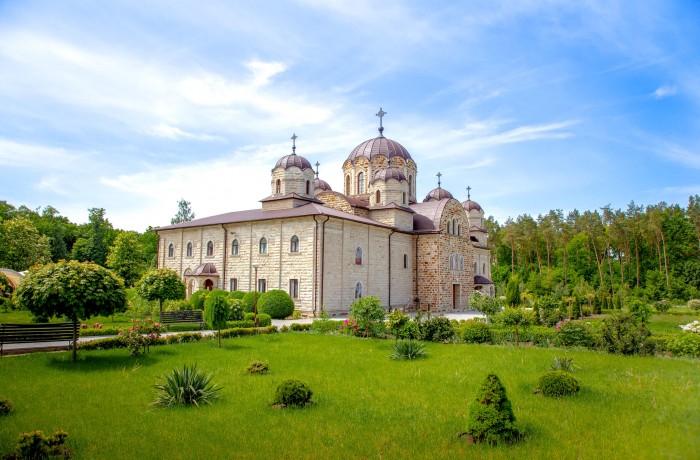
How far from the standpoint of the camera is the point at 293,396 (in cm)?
816

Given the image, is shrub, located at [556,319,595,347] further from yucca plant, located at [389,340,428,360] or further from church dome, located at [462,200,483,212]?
church dome, located at [462,200,483,212]

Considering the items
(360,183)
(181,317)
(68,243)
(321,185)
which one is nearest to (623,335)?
(181,317)

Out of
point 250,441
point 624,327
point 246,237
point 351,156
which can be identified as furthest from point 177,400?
point 351,156

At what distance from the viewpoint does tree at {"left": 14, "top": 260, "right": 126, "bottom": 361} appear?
37.6 feet

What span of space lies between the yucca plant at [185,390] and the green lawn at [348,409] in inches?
10.8

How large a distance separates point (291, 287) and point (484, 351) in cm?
1525

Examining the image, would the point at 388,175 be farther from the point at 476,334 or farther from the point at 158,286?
the point at 476,334

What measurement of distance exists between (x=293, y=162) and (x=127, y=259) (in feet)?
90.0

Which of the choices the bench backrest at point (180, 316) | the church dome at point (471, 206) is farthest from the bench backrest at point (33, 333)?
the church dome at point (471, 206)

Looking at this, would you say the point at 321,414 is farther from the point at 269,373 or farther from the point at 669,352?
the point at 669,352

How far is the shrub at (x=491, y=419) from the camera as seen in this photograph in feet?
20.8

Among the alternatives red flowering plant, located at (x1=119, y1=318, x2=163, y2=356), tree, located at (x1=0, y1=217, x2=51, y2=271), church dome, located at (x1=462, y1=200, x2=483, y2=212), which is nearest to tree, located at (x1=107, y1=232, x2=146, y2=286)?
tree, located at (x1=0, y1=217, x2=51, y2=271)

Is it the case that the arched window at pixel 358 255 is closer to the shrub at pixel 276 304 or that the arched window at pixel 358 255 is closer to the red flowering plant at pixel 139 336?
the shrub at pixel 276 304

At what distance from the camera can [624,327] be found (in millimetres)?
13727
